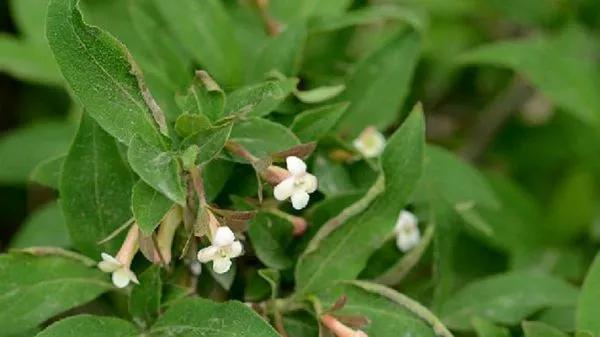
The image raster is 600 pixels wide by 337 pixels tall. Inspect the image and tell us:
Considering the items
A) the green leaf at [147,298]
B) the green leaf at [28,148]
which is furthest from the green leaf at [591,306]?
the green leaf at [28,148]

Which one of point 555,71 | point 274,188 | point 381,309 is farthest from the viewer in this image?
point 555,71

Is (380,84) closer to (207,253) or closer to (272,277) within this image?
(272,277)

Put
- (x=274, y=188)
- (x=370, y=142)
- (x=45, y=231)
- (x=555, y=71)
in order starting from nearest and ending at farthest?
1. (x=274, y=188)
2. (x=370, y=142)
3. (x=45, y=231)
4. (x=555, y=71)

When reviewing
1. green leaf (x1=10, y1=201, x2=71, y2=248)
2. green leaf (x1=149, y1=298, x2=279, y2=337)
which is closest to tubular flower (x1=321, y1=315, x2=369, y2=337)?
green leaf (x1=149, y1=298, x2=279, y2=337)

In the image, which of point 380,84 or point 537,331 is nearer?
point 537,331

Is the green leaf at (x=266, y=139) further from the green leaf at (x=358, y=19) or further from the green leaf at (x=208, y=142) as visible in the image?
the green leaf at (x=358, y=19)

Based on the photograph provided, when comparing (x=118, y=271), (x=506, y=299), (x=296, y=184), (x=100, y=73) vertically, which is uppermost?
(x=100, y=73)

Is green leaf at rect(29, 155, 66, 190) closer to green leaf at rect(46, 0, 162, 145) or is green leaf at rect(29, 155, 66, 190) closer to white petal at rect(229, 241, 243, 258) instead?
green leaf at rect(46, 0, 162, 145)

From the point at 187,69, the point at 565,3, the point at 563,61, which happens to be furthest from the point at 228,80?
the point at 565,3

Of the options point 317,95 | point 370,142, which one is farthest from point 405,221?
point 317,95
